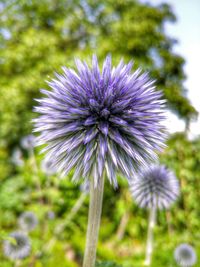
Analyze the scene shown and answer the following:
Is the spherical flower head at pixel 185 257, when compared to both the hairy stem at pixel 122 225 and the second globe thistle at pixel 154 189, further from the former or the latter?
the hairy stem at pixel 122 225

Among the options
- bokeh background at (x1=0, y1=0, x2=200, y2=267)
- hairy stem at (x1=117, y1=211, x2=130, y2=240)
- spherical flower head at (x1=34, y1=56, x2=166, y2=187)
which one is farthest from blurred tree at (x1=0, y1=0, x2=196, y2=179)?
spherical flower head at (x1=34, y1=56, x2=166, y2=187)

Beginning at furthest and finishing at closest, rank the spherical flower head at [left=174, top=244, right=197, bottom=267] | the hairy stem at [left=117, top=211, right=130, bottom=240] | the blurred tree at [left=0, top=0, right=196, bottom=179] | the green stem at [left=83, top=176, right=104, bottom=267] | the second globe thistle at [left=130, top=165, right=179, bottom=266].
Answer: the blurred tree at [left=0, top=0, right=196, bottom=179] < the hairy stem at [left=117, top=211, right=130, bottom=240] < the spherical flower head at [left=174, top=244, right=197, bottom=267] < the second globe thistle at [left=130, top=165, right=179, bottom=266] < the green stem at [left=83, top=176, right=104, bottom=267]

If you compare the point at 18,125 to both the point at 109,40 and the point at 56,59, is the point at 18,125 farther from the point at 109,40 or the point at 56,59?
the point at 109,40

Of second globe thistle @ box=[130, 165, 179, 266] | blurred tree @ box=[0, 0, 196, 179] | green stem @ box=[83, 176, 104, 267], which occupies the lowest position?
green stem @ box=[83, 176, 104, 267]

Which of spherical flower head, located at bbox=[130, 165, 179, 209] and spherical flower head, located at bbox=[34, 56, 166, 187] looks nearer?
spherical flower head, located at bbox=[34, 56, 166, 187]

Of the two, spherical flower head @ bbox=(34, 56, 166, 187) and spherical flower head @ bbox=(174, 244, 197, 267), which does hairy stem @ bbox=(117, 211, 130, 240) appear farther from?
spherical flower head @ bbox=(34, 56, 166, 187)

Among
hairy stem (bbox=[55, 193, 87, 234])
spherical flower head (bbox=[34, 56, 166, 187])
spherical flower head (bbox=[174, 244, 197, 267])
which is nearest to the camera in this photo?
spherical flower head (bbox=[34, 56, 166, 187])

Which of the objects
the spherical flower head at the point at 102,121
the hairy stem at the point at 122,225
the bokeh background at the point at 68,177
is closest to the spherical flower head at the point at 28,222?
the bokeh background at the point at 68,177
